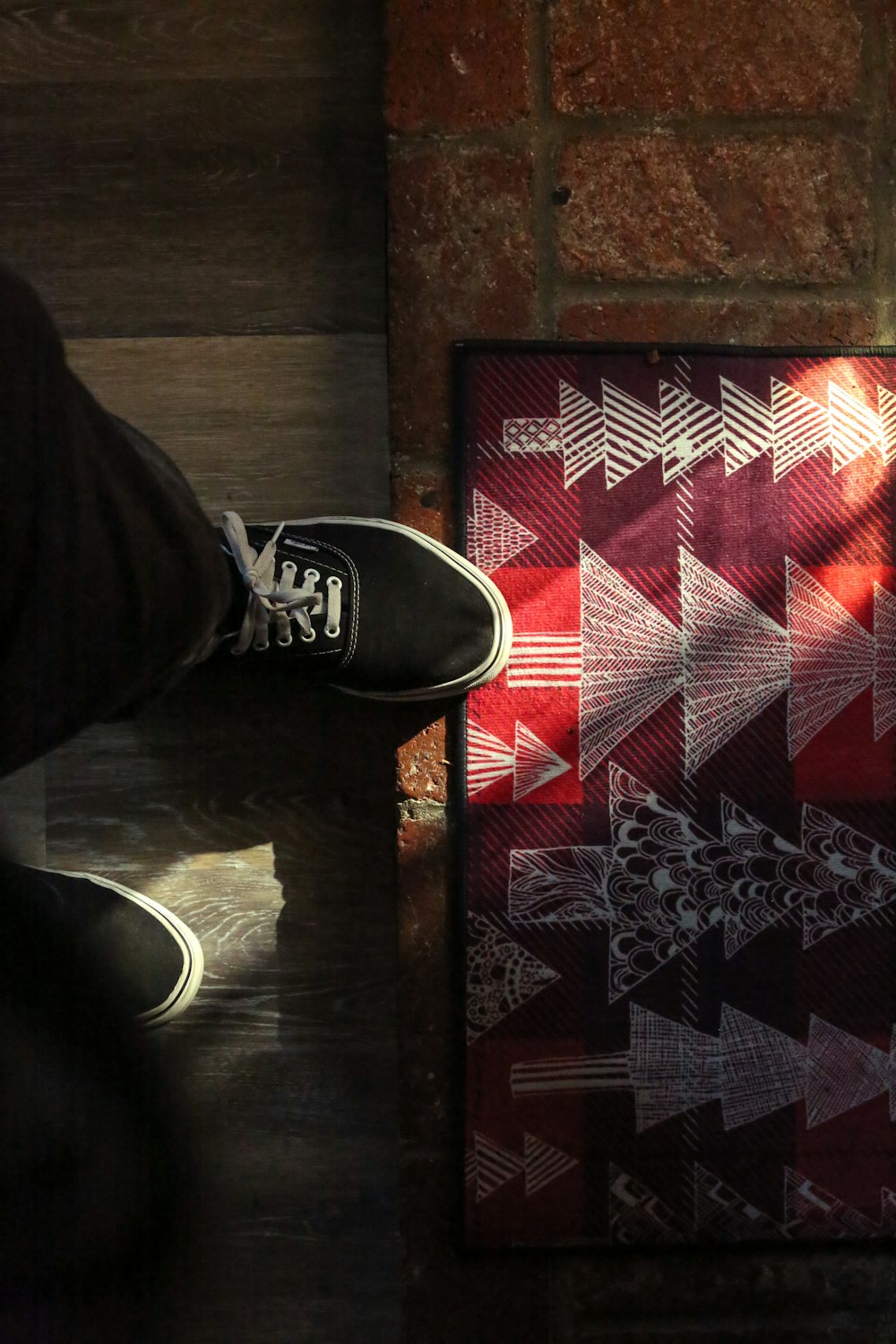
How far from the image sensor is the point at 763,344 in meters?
1.06

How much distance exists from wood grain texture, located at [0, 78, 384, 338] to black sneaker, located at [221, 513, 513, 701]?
0.86 feet

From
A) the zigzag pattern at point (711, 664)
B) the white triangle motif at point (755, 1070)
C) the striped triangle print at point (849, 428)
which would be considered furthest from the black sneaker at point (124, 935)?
the striped triangle print at point (849, 428)

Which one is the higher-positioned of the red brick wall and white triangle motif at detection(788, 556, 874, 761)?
the red brick wall

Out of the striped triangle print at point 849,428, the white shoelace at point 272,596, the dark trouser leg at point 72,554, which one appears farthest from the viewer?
the striped triangle print at point 849,428

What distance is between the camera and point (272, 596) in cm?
Result: 94

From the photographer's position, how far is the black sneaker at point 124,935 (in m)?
0.95

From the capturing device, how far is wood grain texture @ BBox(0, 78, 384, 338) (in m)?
1.06

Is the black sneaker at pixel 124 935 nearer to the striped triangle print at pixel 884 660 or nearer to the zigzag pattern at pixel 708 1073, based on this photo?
the zigzag pattern at pixel 708 1073

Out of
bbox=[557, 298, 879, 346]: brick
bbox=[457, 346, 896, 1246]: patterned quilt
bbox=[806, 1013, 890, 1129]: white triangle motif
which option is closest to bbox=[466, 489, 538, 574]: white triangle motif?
bbox=[457, 346, 896, 1246]: patterned quilt

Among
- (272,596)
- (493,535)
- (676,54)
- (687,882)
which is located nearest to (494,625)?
(493,535)

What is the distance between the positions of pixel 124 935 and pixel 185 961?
69 millimetres

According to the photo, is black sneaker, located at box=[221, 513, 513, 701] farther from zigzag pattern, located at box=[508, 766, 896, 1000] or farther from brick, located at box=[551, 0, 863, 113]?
brick, located at box=[551, 0, 863, 113]

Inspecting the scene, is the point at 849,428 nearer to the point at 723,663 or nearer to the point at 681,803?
the point at 723,663

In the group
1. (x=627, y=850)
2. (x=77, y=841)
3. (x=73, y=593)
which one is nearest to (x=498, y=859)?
(x=627, y=850)
